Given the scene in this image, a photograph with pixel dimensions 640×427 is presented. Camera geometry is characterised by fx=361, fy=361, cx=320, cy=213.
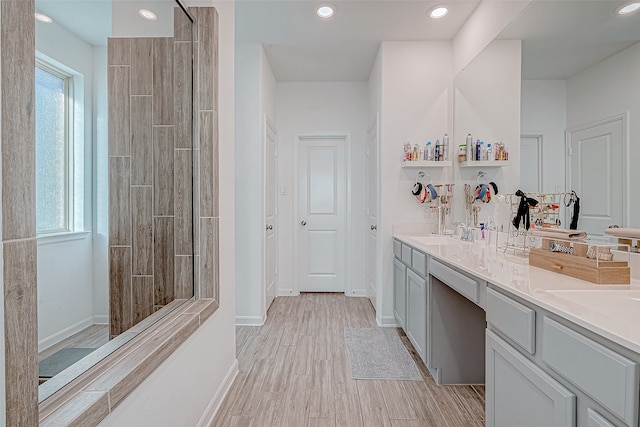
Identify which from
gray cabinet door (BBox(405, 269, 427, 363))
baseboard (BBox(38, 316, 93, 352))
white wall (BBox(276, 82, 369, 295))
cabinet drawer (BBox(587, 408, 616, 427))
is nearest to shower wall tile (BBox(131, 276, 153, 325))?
baseboard (BBox(38, 316, 93, 352))

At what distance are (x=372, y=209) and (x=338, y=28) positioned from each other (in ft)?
5.98

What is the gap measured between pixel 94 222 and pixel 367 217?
130 inches

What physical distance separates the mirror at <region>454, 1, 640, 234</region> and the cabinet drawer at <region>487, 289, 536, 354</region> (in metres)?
0.63

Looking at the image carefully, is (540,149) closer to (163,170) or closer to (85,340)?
(163,170)

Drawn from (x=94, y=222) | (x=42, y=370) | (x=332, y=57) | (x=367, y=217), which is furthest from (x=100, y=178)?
(x=367, y=217)

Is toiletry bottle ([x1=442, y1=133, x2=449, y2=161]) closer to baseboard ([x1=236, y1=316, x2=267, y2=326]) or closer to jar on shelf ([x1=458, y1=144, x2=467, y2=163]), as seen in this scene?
jar on shelf ([x1=458, y1=144, x2=467, y2=163])

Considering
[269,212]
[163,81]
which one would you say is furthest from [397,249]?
[163,81]

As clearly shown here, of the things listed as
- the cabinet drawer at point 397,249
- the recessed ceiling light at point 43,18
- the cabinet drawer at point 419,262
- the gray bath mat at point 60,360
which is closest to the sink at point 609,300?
the cabinet drawer at point 419,262

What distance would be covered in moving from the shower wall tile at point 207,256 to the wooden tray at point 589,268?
1.58m

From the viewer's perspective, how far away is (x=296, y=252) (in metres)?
4.54

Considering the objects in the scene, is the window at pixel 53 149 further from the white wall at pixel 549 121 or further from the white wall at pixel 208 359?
the white wall at pixel 549 121

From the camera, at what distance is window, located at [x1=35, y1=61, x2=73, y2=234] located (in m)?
0.96

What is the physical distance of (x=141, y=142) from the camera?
Result: 156 centimetres

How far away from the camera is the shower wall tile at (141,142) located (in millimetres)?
1507
